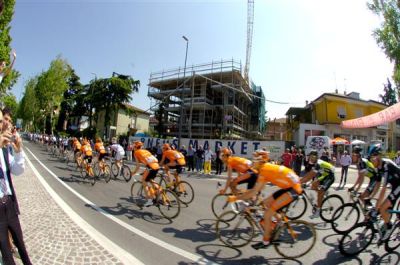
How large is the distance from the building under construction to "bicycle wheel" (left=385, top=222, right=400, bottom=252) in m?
27.5

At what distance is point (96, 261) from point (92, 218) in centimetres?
279

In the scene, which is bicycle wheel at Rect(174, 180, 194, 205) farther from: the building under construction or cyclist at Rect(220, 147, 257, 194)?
the building under construction

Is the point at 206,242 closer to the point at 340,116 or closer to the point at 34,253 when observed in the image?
the point at 34,253

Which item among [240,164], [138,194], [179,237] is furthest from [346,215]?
[138,194]

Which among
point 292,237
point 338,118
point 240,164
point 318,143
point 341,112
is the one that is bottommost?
point 292,237

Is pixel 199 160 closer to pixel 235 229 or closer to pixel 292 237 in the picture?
pixel 235 229

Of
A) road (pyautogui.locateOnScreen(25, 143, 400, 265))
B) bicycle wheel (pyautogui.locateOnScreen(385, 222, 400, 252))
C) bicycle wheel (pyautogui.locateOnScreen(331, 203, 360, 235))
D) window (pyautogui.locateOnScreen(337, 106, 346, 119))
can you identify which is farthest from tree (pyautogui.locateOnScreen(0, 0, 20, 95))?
window (pyautogui.locateOnScreen(337, 106, 346, 119))

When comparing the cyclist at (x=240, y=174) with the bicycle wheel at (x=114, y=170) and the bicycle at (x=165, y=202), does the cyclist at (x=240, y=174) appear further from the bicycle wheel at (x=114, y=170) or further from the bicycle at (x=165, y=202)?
the bicycle wheel at (x=114, y=170)

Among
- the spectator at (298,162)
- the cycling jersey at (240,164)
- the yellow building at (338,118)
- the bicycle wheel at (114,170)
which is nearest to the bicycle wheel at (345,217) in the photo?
the cycling jersey at (240,164)

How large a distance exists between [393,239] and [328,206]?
2.30 meters

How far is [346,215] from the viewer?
23.1 ft

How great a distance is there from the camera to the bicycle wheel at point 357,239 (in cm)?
552

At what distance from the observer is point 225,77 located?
125ft

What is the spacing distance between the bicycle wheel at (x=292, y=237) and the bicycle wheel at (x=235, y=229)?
0.56 m
